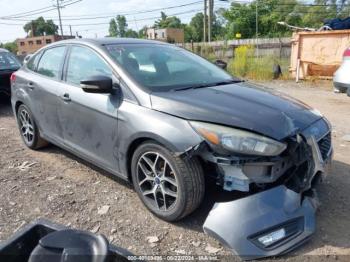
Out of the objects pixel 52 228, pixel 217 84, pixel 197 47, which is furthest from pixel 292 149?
pixel 197 47

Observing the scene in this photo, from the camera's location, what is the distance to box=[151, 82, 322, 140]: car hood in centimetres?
262

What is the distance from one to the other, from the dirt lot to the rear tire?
0.12m

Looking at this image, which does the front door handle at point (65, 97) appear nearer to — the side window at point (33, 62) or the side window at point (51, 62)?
the side window at point (51, 62)

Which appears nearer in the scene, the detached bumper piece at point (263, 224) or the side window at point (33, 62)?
the detached bumper piece at point (263, 224)

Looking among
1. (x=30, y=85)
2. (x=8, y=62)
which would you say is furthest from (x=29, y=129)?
(x=8, y=62)

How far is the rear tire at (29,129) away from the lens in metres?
4.67

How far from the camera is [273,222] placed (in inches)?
98.0

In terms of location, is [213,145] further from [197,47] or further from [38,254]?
[197,47]

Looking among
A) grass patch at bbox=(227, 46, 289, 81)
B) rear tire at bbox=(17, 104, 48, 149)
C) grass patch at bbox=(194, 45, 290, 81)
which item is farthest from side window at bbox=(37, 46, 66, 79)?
grass patch at bbox=(227, 46, 289, 81)

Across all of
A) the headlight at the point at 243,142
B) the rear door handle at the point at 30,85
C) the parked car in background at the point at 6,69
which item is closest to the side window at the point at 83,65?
the rear door handle at the point at 30,85

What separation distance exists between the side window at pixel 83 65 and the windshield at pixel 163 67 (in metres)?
0.16

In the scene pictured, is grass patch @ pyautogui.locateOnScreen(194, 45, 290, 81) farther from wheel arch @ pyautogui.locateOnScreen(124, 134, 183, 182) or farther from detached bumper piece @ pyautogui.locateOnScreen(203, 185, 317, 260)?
detached bumper piece @ pyautogui.locateOnScreen(203, 185, 317, 260)

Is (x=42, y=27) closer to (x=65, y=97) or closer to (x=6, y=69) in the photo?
(x=6, y=69)

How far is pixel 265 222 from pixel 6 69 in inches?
289
